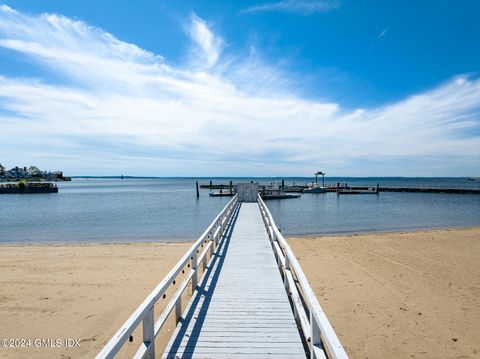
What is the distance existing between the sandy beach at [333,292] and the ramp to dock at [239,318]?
161 cm

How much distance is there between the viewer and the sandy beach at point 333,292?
5715 millimetres

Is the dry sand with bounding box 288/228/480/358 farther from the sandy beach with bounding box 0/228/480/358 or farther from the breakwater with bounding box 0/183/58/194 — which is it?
the breakwater with bounding box 0/183/58/194

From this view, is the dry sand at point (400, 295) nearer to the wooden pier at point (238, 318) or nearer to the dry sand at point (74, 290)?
the wooden pier at point (238, 318)

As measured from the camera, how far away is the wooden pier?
3266 millimetres

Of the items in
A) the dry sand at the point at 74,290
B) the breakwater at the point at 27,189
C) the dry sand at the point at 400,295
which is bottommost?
the dry sand at the point at 74,290

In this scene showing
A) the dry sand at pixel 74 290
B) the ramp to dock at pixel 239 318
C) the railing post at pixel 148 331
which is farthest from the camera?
the dry sand at pixel 74 290

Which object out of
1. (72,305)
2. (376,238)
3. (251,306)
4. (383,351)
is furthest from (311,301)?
(376,238)

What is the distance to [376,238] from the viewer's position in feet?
52.9

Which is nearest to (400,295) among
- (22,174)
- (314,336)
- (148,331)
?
(314,336)

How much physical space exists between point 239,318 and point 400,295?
5.52 meters

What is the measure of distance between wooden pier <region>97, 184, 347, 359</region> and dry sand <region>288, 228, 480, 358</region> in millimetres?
1315

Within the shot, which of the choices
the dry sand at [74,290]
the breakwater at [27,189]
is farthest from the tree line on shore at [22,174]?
the dry sand at [74,290]

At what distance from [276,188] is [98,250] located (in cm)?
3949

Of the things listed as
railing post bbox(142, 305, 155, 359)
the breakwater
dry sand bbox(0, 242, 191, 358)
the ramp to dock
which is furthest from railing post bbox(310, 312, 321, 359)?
the breakwater
